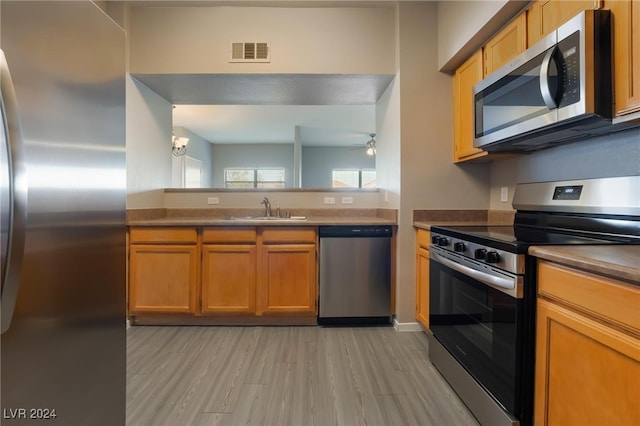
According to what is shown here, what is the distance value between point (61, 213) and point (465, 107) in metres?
2.54

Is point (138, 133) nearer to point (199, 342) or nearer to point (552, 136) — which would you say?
point (199, 342)

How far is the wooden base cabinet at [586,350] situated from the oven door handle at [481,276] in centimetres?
12

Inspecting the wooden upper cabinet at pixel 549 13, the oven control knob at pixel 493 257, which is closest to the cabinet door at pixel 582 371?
the oven control knob at pixel 493 257

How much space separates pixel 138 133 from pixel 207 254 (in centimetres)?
128

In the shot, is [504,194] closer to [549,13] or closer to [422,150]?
[422,150]

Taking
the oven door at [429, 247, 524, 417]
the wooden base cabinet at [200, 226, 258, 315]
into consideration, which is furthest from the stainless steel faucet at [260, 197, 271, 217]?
the oven door at [429, 247, 524, 417]

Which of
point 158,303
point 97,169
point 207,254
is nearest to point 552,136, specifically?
→ point 97,169

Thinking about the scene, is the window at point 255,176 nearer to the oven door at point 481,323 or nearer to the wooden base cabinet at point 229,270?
the wooden base cabinet at point 229,270

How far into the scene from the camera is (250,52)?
272cm

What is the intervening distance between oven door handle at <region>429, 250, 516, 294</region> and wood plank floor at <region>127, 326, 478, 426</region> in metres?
0.71

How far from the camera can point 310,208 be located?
130 inches

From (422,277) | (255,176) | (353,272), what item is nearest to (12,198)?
(353,272)

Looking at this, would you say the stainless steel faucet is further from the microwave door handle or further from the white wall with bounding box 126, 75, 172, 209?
the microwave door handle

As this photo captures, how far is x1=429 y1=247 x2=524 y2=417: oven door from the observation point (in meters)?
1.26
